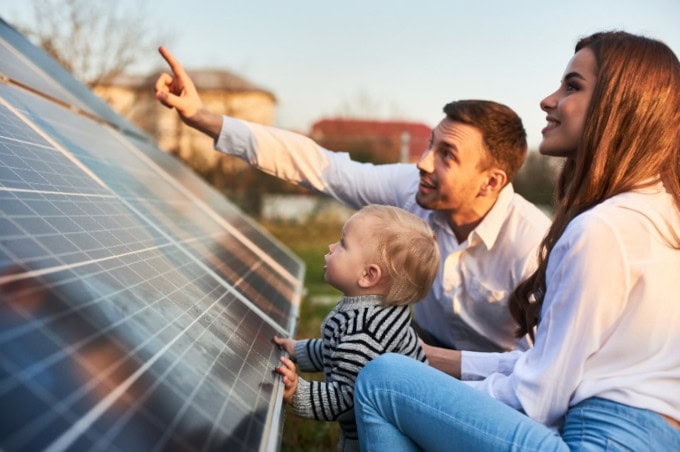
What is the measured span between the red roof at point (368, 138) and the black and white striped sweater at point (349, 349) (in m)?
12.7

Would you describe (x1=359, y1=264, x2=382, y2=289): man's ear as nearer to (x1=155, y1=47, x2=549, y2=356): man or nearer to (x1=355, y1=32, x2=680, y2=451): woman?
(x1=355, y1=32, x2=680, y2=451): woman

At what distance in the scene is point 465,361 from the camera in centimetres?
295

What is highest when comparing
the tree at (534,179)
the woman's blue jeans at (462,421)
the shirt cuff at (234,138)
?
the shirt cuff at (234,138)

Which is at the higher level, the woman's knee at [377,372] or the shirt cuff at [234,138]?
the shirt cuff at [234,138]

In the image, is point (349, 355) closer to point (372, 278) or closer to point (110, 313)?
point (372, 278)

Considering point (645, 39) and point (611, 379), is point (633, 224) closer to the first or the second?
point (611, 379)

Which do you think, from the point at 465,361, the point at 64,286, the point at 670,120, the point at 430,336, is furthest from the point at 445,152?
the point at 64,286

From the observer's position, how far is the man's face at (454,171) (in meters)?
3.82

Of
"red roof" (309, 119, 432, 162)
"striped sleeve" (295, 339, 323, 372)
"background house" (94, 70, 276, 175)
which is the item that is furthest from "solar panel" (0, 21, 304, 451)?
"red roof" (309, 119, 432, 162)

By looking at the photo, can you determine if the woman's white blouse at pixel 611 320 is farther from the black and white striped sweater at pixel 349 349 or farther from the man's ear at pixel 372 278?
the man's ear at pixel 372 278

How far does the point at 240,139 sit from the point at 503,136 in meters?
1.38

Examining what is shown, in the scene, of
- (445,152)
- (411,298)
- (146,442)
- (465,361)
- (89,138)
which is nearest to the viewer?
(146,442)

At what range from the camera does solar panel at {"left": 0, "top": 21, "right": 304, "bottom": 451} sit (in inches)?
49.8

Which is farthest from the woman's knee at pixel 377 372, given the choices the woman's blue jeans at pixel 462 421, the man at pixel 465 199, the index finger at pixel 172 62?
the index finger at pixel 172 62
